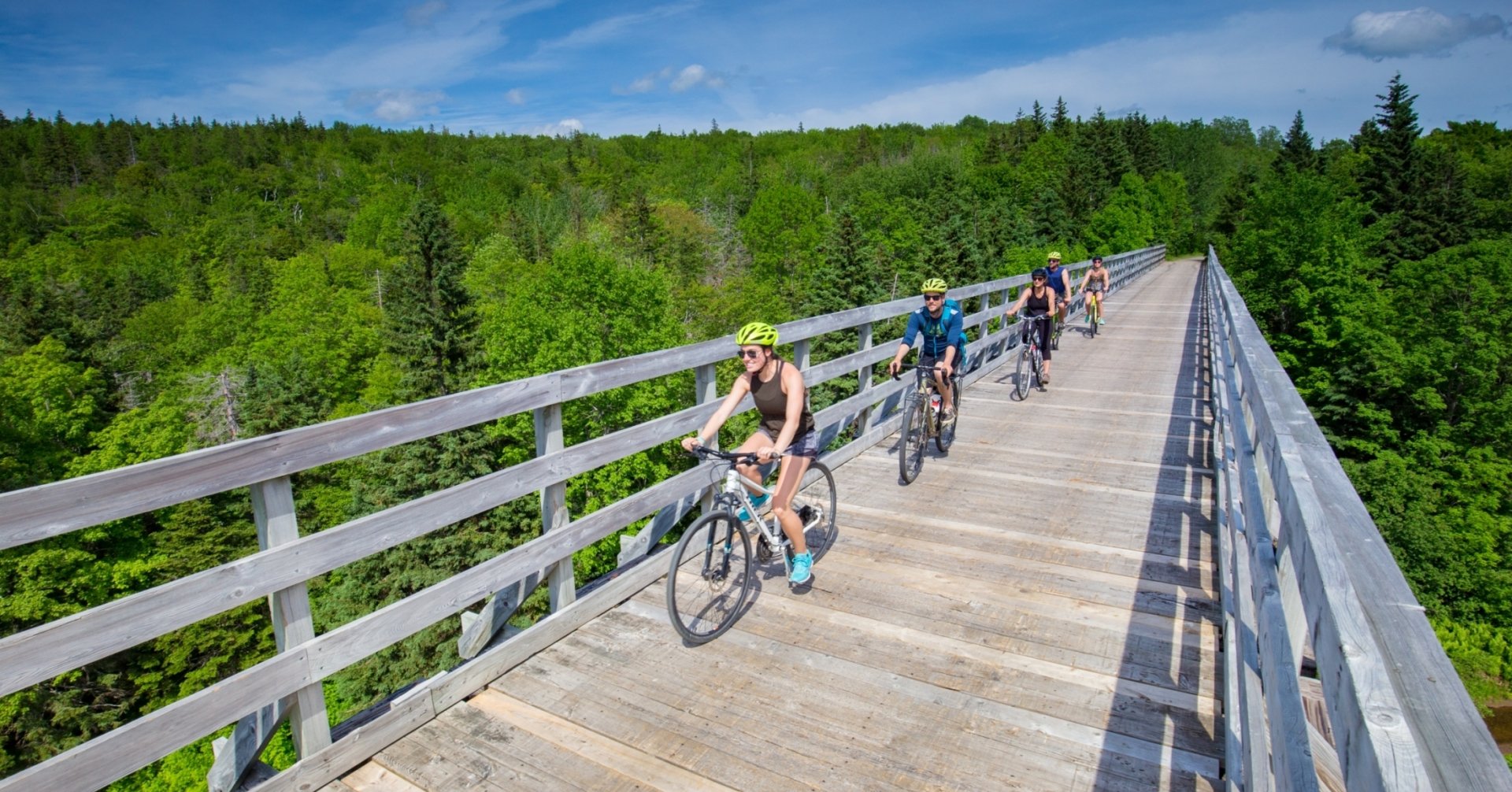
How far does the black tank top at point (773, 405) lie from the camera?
5.28 m

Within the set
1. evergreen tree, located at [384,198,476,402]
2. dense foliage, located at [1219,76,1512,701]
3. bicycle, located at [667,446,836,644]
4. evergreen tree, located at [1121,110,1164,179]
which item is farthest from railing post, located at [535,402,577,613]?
evergreen tree, located at [1121,110,1164,179]

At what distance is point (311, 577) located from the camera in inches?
119

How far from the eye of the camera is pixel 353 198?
110 m

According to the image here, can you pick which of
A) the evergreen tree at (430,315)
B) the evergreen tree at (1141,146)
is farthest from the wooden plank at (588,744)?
the evergreen tree at (1141,146)

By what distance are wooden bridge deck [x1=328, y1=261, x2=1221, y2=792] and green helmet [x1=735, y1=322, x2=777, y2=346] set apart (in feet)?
5.30

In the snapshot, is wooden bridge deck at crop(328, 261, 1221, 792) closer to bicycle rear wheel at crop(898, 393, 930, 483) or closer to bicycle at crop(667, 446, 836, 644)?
bicycle at crop(667, 446, 836, 644)

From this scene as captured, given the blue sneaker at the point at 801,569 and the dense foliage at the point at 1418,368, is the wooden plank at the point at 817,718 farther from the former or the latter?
the dense foliage at the point at 1418,368

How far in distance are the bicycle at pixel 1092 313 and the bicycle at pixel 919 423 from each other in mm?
12501

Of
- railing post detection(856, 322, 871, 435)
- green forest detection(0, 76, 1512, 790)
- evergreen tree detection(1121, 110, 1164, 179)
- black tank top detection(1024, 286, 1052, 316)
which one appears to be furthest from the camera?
evergreen tree detection(1121, 110, 1164, 179)

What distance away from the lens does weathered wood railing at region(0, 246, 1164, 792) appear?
2578 mm

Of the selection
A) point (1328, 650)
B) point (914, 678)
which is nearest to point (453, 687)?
point (914, 678)

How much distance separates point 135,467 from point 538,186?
113 metres

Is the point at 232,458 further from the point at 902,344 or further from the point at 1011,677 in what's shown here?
the point at 902,344

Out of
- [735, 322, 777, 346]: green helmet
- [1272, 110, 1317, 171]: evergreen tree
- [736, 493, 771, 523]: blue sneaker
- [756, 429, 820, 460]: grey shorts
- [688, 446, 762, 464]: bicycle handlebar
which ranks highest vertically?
[1272, 110, 1317, 171]: evergreen tree
